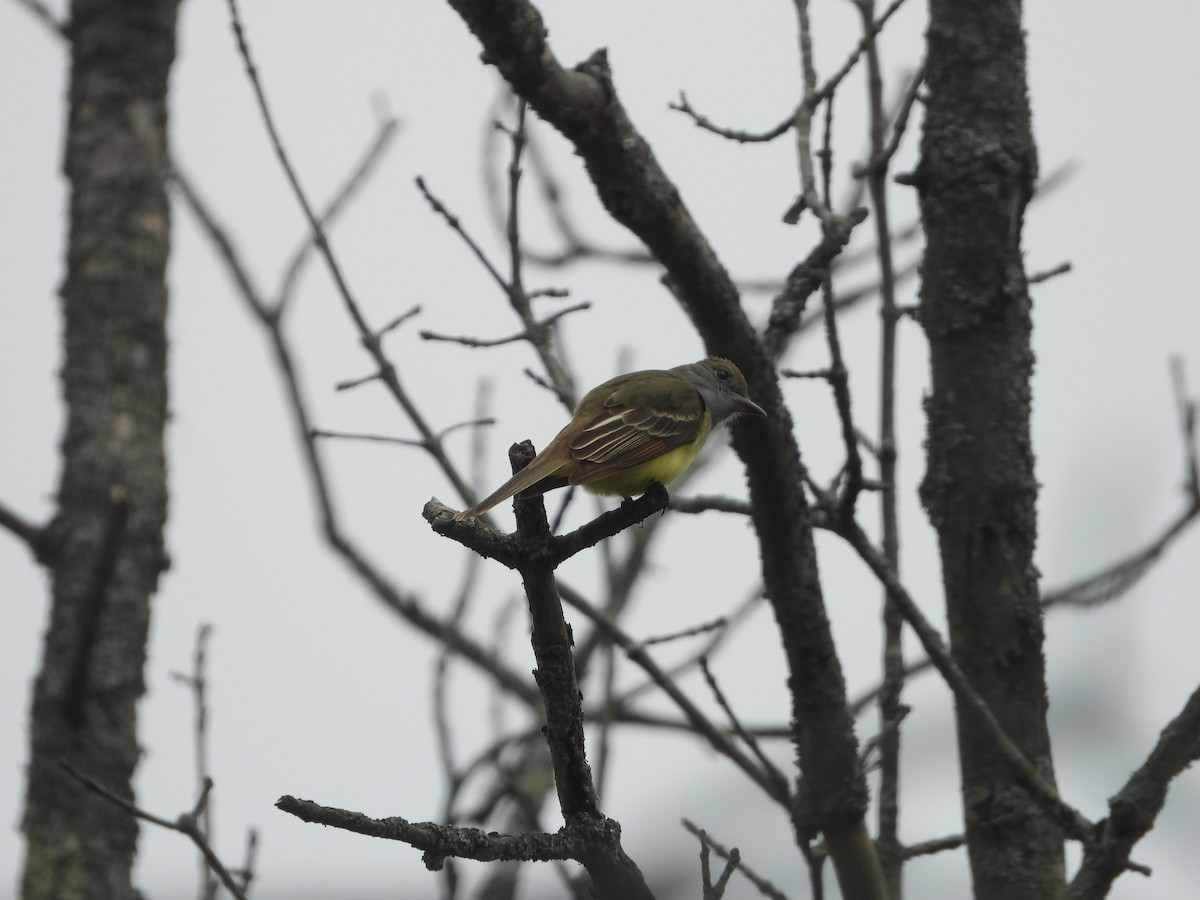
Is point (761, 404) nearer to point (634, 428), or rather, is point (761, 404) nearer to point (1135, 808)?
point (634, 428)

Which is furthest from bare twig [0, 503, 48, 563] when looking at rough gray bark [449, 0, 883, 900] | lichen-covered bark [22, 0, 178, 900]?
rough gray bark [449, 0, 883, 900]

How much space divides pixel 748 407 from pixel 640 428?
73 centimetres

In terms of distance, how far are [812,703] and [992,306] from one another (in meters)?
1.40

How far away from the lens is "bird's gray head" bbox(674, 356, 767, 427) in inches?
199

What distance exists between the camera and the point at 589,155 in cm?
395

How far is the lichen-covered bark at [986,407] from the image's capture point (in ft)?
13.7

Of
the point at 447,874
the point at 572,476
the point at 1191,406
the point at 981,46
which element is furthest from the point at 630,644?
the point at 981,46

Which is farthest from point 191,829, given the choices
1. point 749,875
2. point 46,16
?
point 46,16

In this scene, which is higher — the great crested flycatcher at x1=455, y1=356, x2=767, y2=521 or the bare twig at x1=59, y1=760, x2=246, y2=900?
the great crested flycatcher at x1=455, y1=356, x2=767, y2=521

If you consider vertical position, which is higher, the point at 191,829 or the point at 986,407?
the point at 986,407

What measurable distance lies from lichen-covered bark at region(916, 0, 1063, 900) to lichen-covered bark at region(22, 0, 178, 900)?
3.00 m

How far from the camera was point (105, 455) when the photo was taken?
634 cm

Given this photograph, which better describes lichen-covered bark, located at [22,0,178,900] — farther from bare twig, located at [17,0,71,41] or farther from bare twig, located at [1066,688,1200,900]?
bare twig, located at [1066,688,1200,900]

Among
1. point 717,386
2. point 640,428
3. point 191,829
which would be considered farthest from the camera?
point 717,386
